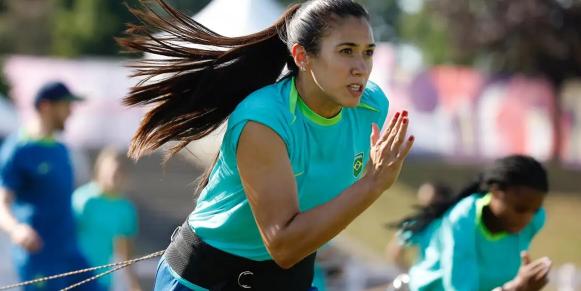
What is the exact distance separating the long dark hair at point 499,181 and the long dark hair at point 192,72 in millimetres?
1974

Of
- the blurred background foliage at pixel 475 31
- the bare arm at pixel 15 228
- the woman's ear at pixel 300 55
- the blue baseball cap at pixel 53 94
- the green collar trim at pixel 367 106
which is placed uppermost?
the blurred background foliage at pixel 475 31

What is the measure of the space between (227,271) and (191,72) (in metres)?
0.76

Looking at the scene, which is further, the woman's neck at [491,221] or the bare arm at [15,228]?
the bare arm at [15,228]

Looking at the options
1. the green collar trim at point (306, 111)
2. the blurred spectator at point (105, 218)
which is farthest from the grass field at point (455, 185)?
the green collar trim at point (306, 111)

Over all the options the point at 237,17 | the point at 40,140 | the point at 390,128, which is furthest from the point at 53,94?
the point at 390,128

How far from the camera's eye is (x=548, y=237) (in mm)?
22531

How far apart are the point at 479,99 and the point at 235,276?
88.4 ft

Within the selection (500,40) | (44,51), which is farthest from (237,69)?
(44,51)

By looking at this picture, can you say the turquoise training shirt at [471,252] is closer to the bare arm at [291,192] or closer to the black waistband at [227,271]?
the black waistband at [227,271]

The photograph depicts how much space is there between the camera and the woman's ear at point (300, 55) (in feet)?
14.1

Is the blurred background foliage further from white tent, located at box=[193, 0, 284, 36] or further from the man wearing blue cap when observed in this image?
the man wearing blue cap

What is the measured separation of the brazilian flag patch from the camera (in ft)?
14.5

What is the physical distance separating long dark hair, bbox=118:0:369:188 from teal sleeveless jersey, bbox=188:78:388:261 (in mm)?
205

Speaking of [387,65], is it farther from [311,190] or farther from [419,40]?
[419,40]
